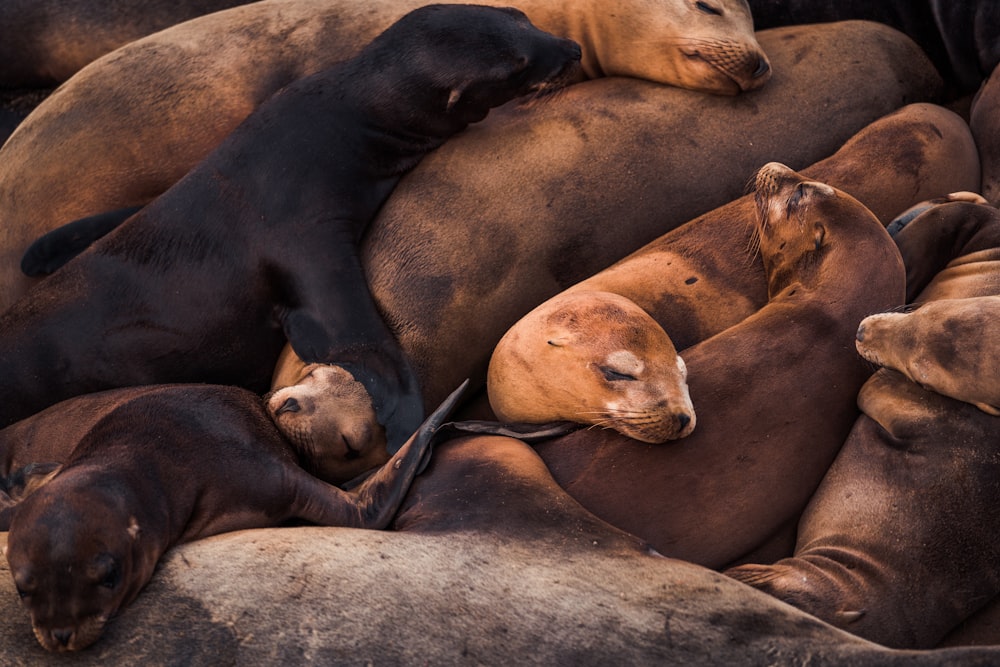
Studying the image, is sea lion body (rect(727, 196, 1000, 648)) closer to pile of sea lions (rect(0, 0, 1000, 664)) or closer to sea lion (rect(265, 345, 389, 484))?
pile of sea lions (rect(0, 0, 1000, 664))

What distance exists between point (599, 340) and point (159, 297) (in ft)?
4.81

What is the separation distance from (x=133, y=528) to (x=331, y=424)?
31.8 inches

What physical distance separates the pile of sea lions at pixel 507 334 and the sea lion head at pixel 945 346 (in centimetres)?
1

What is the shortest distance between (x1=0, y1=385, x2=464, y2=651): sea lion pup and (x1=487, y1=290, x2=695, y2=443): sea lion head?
210mm

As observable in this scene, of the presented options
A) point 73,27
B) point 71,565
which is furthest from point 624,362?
point 73,27

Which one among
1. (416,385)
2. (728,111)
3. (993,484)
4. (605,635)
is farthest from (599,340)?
(728,111)

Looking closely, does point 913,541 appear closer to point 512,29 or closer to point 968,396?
point 968,396

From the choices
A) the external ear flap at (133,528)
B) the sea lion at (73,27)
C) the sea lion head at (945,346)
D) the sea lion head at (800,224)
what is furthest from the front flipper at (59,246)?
the sea lion head at (945,346)

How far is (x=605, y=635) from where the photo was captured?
264cm

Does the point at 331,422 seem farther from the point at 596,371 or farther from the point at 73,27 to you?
the point at 73,27

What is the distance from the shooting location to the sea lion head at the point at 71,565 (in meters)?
2.60

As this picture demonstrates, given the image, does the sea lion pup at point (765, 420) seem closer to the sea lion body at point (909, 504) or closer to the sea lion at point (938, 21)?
the sea lion body at point (909, 504)

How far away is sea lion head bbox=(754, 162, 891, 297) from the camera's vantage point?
3701mm

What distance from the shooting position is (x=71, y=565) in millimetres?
2600
